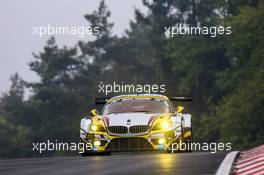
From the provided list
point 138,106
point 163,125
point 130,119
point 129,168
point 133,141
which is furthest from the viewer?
point 138,106

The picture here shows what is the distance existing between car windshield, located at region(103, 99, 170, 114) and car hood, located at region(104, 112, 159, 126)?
2.45ft

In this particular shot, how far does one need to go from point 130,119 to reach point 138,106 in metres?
1.40

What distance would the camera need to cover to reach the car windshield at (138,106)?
19.9 m

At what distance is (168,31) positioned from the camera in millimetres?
79688

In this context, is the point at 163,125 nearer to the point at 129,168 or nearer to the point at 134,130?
the point at 134,130

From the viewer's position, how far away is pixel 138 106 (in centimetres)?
2006

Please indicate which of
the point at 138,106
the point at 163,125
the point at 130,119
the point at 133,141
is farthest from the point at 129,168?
the point at 138,106

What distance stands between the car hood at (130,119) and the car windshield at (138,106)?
2.45 ft

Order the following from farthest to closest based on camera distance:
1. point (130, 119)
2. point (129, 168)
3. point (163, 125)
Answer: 1. point (163, 125)
2. point (130, 119)
3. point (129, 168)

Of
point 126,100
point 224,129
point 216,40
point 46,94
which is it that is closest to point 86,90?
point 46,94

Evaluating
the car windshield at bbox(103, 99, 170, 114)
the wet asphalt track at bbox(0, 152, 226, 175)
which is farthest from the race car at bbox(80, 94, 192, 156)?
the wet asphalt track at bbox(0, 152, 226, 175)

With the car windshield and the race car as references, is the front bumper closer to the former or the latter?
the race car

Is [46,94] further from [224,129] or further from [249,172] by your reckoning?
[249,172]

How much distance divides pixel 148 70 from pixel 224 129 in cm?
3516
